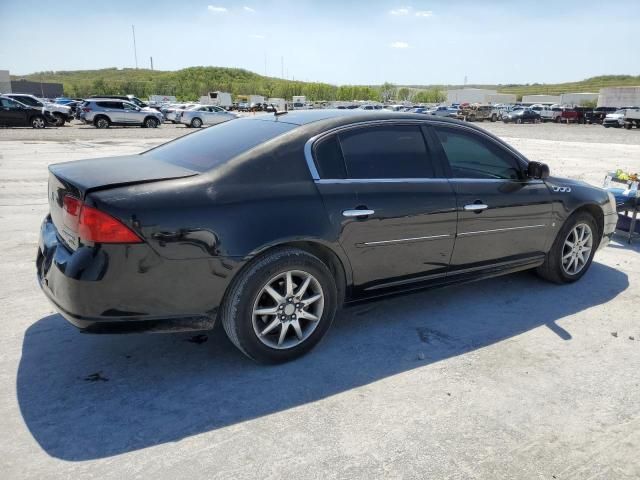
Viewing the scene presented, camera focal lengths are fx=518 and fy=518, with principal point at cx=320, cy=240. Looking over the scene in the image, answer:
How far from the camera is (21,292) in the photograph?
443 centimetres

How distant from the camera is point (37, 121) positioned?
2803cm

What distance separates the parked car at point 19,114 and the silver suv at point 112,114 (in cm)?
262

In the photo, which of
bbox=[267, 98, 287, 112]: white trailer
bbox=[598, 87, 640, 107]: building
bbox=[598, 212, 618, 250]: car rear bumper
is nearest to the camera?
bbox=[267, 98, 287, 112]: white trailer

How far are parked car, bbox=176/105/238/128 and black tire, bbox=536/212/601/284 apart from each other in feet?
102

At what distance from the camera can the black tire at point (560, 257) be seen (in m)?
4.80

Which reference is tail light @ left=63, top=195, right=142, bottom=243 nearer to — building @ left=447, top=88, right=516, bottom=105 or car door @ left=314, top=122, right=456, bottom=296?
car door @ left=314, top=122, right=456, bottom=296

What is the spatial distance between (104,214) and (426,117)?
8.25 ft

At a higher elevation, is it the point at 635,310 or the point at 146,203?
the point at 146,203

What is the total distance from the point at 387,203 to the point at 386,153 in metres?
0.41

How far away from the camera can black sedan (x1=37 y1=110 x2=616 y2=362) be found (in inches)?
112

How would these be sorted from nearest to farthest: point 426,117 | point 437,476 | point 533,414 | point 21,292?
point 437,476, point 533,414, point 426,117, point 21,292

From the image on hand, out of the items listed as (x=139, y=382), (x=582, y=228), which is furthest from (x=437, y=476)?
(x=582, y=228)

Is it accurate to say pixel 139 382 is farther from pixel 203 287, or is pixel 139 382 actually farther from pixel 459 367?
pixel 459 367

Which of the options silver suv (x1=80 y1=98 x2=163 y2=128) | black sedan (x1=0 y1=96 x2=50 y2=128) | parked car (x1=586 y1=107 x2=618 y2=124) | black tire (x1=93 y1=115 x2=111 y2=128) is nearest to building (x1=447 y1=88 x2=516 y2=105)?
parked car (x1=586 y1=107 x2=618 y2=124)
